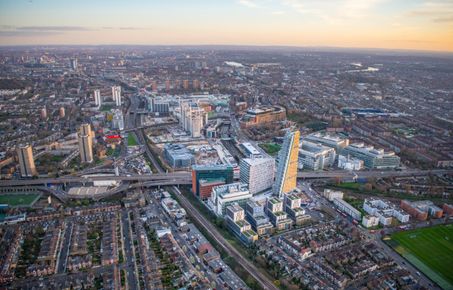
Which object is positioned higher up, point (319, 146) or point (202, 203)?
point (319, 146)

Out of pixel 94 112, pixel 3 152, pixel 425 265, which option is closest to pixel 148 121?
pixel 94 112

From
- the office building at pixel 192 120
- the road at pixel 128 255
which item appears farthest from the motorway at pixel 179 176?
the office building at pixel 192 120

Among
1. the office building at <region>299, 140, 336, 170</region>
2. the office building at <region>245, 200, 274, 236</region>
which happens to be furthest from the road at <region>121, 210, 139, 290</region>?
the office building at <region>299, 140, 336, 170</region>

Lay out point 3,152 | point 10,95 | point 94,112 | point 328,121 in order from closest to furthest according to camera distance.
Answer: point 3,152 < point 328,121 < point 94,112 < point 10,95

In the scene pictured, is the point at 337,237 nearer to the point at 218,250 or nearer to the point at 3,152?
the point at 218,250

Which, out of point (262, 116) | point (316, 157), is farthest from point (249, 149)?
point (262, 116)

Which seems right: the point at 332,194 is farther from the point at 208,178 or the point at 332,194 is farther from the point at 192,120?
the point at 192,120

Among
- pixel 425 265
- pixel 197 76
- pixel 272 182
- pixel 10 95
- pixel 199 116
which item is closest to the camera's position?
pixel 425 265
